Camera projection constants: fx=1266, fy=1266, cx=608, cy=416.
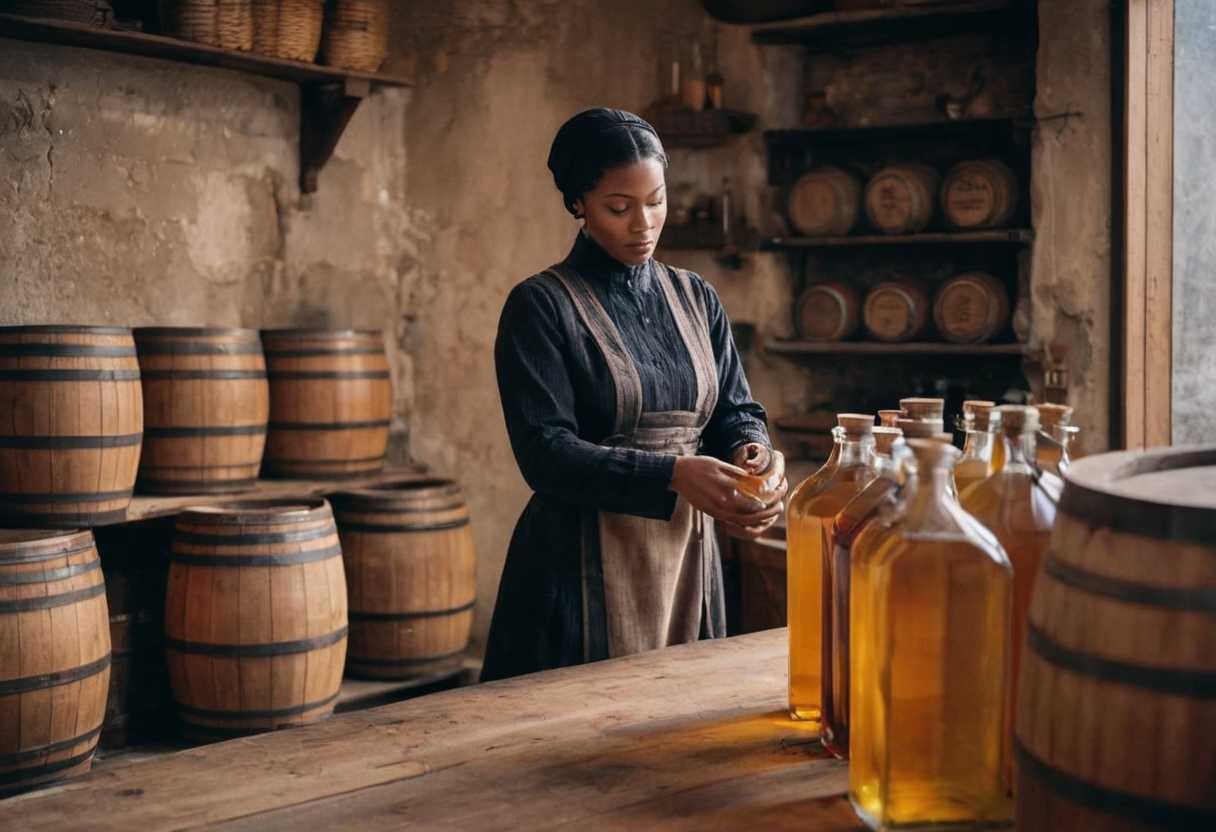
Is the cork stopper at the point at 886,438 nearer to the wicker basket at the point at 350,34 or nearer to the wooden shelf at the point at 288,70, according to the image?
the wooden shelf at the point at 288,70

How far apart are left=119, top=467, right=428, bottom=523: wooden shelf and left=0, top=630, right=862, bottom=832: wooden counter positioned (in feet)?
7.25

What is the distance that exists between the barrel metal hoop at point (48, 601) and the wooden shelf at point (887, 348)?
2.50 m

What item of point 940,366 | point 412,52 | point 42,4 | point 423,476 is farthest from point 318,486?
point 940,366

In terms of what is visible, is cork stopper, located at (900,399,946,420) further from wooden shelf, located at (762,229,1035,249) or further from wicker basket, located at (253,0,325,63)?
wicker basket, located at (253,0,325,63)

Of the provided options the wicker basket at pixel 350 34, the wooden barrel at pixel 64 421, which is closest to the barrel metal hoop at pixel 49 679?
the wooden barrel at pixel 64 421

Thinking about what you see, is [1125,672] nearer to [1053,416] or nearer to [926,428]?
[926,428]

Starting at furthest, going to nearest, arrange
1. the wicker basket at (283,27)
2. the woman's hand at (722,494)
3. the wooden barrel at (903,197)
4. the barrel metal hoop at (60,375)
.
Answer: the wooden barrel at (903,197) → the wicker basket at (283,27) → the barrel metal hoop at (60,375) → the woman's hand at (722,494)

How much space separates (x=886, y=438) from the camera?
45.1 inches

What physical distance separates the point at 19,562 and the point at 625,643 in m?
1.51

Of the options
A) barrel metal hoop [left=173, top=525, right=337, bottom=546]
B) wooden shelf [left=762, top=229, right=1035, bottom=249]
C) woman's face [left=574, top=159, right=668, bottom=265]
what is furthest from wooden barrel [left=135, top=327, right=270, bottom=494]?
wooden shelf [left=762, top=229, right=1035, bottom=249]

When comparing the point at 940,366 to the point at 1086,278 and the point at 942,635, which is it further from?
the point at 942,635

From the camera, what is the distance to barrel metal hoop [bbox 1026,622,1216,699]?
0.74m

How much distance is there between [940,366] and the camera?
4531 millimetres

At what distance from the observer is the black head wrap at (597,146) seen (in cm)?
201
